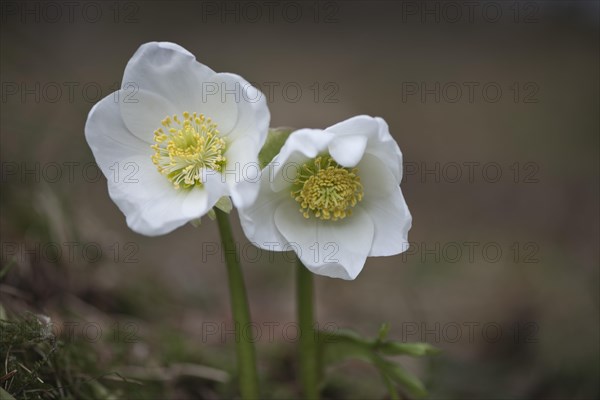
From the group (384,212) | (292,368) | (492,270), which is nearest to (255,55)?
(492,270)

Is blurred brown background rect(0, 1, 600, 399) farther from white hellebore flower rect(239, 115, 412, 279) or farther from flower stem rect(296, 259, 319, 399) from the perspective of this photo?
white hellebore flower rect(239, 115, 412, 279)

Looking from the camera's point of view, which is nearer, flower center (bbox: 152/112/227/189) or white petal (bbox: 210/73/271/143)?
white petal (bbox: 210/73/271/143)

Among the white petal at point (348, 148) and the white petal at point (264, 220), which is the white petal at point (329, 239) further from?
the white petal at point (348, 148)

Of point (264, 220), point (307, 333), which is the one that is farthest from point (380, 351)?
point (264, 220)

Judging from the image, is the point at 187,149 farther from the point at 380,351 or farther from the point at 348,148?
→ the point at 380,351

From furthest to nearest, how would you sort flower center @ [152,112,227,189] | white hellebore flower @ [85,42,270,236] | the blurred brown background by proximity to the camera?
the blurred brown background
flower center @ [152,112,227,189]
white hellebore flower @ [85,42,270,236]

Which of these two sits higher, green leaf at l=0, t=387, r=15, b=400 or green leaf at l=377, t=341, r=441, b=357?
green leaf at l=0, t=387, r=15, b=400

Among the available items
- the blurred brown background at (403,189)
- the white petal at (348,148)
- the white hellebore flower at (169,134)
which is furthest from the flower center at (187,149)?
the blurred brown background at (403,189)

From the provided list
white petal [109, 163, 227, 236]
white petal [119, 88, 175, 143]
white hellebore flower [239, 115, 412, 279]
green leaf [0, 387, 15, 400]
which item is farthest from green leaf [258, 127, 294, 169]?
green leaf [0, 387, 15, 400]

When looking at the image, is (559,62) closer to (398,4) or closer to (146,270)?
(398,4)
